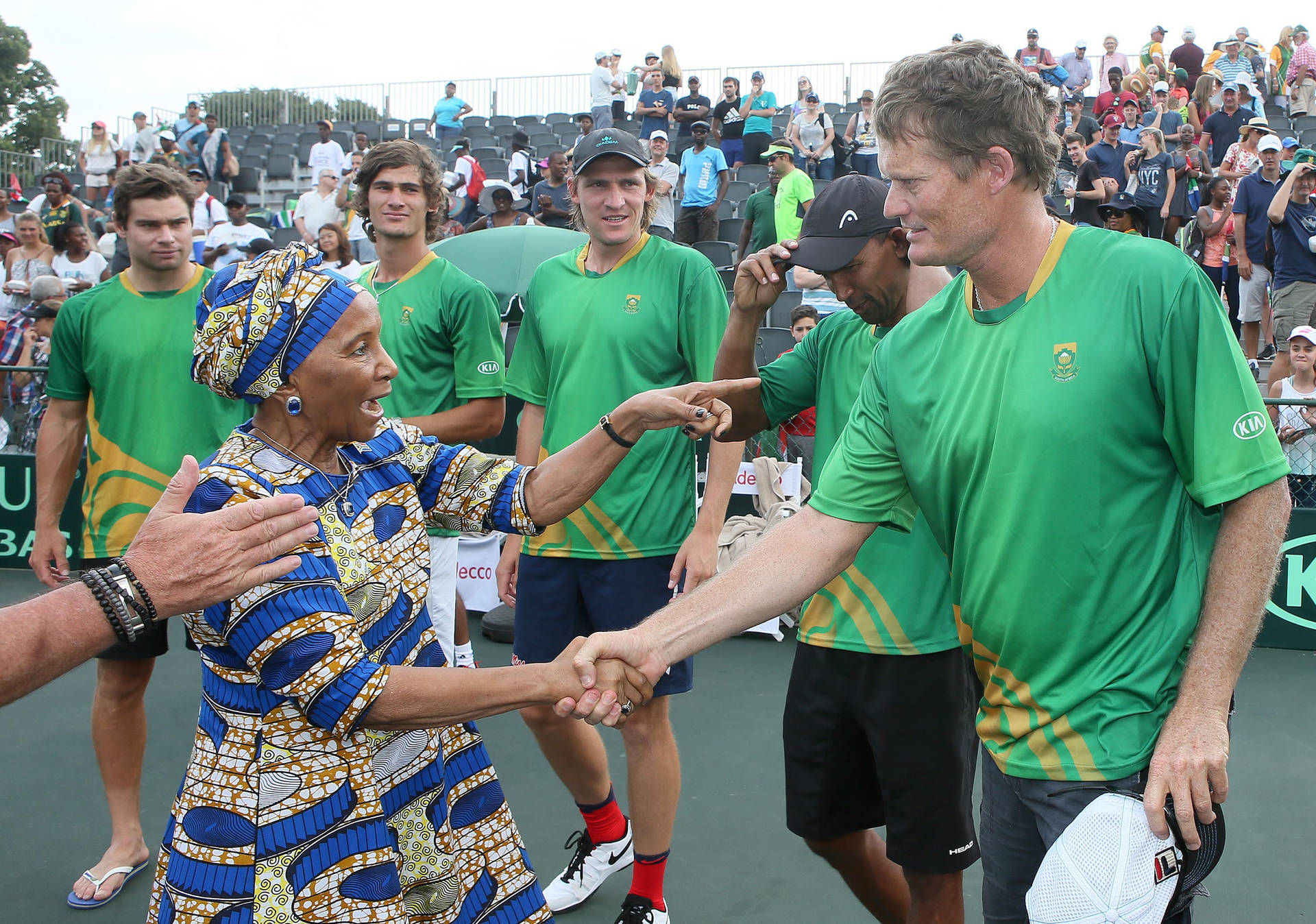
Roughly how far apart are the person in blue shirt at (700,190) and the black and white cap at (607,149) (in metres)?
9.91

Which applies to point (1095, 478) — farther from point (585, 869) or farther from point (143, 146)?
point (143, 146)

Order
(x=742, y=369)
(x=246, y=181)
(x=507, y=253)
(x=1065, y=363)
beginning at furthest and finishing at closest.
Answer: (x=246, y=181) → (x=507, y=253) → (x=742, y=369) → (x=1065, y=363)

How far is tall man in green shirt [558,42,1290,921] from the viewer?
177cm

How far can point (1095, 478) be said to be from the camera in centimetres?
186

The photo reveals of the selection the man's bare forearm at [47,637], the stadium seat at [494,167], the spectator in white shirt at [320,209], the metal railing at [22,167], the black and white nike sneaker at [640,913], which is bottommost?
the black and white nike sneaker at [640,913]

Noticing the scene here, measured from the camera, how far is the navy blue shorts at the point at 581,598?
369 centimetres

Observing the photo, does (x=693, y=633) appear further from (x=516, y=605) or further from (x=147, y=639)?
(x=147, y=639)

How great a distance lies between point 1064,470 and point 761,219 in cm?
1016

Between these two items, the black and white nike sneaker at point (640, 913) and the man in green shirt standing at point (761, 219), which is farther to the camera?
the man in green shirt standing at point (761, 219)

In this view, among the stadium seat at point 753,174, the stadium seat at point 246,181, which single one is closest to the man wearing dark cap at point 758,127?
the stadium seat at point 753,174

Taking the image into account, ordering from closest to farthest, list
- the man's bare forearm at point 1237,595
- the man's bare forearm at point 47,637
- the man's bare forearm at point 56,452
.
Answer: the man's bare forearm at point 47,637 → the man's bare forearm at point 1237,595 → the man's bare forearm at point 56,452

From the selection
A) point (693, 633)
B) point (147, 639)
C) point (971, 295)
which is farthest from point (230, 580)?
point (147, 639)

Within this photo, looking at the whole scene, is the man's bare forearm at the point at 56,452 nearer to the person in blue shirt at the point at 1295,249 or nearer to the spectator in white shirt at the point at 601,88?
the person in blue shirt at the point at 1295,249

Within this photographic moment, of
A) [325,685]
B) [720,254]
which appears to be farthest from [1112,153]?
[325,685]
